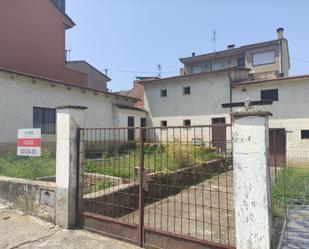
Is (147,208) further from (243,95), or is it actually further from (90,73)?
(90,73)

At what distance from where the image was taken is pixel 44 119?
595 inches

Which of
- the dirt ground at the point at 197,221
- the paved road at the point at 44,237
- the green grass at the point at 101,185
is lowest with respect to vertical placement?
the paved road at the point at 44,237

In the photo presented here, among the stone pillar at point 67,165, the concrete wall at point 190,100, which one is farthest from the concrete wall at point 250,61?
the stone pillar at point 67,165

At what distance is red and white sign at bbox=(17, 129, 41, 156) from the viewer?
710cm

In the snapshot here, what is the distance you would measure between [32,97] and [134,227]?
461 inches

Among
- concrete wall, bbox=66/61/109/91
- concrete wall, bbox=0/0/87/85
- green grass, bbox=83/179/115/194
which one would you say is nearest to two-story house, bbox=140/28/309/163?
concrete wall, bbox=0/0/87/85

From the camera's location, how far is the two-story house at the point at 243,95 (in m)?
16.8

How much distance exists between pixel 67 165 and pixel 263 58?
88.3 feet

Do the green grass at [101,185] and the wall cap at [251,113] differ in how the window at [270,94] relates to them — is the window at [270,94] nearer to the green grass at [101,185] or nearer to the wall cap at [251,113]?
the green grass at [101,185]

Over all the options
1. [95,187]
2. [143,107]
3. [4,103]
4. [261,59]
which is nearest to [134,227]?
[95,187]

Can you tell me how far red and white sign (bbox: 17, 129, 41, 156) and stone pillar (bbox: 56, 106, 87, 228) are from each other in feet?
5.52

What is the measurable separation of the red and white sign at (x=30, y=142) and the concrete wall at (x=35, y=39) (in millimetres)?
11171

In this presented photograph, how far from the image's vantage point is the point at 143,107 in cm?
2377

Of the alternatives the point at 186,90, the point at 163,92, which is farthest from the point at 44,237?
the point at 163,92
